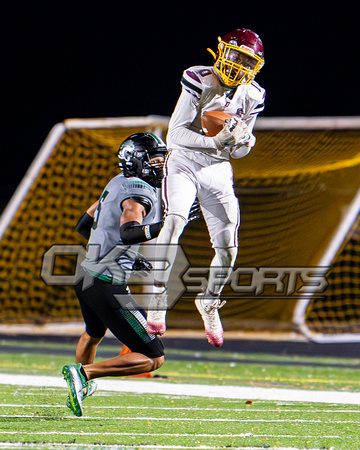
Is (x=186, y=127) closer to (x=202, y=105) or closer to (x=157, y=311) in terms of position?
(x=202, y=105)

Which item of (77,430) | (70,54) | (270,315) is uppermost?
(77,430)

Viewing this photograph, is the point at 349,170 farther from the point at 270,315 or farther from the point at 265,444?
the point at 265,444

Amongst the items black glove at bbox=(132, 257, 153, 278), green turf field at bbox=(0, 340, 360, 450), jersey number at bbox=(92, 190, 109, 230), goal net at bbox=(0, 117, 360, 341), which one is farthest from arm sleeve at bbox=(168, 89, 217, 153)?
goal net at bbox=(0, 117, 360, 341)

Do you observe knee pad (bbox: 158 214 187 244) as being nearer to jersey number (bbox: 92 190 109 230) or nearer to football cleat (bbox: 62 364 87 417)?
jersey number (bbox: 92 190 109 230)

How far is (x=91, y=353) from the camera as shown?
4969mm

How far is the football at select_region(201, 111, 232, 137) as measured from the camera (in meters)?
4.37

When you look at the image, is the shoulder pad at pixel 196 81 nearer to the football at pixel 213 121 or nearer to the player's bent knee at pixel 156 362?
the football at pixel 213 121

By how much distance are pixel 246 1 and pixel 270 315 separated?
16.5 feet

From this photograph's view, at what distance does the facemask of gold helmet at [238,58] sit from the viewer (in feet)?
13.9

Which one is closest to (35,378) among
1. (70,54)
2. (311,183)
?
(311,183)

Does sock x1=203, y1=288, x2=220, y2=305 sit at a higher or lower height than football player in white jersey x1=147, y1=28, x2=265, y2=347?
lower

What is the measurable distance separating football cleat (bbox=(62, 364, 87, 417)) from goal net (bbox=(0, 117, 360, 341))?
3.55 metres

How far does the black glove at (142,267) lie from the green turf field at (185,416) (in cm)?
84

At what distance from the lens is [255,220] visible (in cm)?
1055
